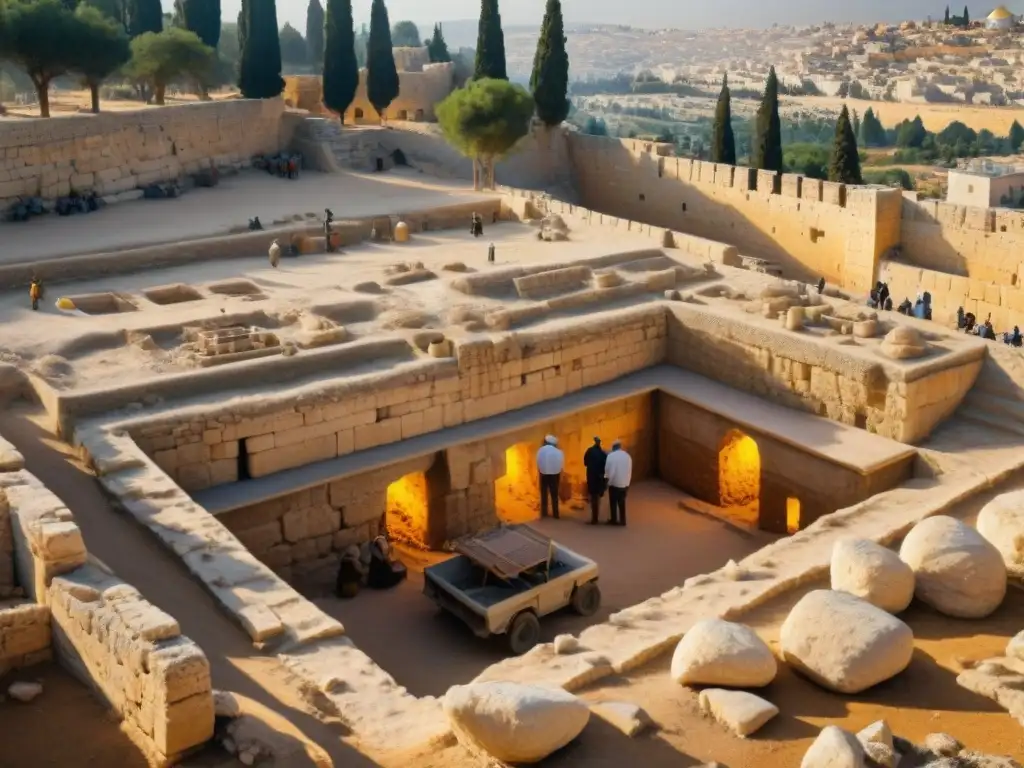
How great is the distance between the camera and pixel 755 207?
92.1 ft

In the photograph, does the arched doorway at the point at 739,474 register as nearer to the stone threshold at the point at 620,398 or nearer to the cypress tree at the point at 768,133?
the stone threshold at the point at 620,398

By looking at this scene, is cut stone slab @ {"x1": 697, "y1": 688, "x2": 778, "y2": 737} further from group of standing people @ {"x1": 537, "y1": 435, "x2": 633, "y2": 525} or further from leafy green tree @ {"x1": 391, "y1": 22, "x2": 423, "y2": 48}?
leafy green tree @ {"x1": 391, "y1": 22, "x2": 423, "y2": 48}

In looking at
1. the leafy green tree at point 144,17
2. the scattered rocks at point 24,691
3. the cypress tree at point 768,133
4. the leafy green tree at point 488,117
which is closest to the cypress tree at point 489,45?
the leafy green tree at point 488,117

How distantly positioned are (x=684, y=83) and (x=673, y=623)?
6397 inches

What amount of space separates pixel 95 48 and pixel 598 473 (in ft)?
64.9

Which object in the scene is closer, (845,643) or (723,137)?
(845,643)

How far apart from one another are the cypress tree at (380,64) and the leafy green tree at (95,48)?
9.29 metres

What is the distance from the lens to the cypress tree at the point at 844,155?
29.5m

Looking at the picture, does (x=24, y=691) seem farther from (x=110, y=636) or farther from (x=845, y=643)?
(x=845, y=643)

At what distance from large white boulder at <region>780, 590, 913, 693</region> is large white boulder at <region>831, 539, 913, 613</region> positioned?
2.33ft

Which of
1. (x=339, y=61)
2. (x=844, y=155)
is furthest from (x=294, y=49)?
(x=844, y=155)

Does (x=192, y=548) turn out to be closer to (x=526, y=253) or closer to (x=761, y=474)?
(x=761, y=474)

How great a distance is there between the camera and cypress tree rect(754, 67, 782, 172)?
30.0 metres

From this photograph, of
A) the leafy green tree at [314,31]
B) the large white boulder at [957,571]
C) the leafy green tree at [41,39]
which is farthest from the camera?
the leafy green tree at [314,31]
